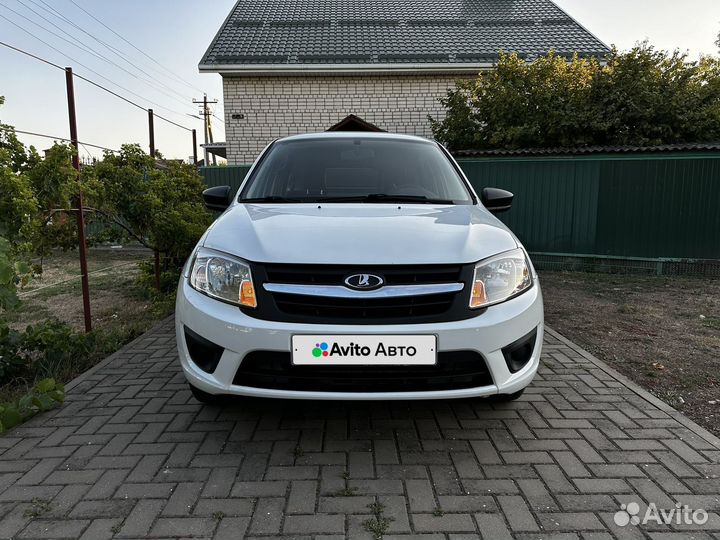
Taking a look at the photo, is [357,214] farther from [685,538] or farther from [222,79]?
[222,79]

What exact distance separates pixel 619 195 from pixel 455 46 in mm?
7098

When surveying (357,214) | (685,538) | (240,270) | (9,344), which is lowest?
(685,538)

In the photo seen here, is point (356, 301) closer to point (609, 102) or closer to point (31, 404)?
point (31, 404)

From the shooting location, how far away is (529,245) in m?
8.32

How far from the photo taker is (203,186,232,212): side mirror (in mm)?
3498

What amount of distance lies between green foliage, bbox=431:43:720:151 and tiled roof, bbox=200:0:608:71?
2.63m

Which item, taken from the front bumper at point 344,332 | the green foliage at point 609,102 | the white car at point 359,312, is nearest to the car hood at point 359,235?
the white car at point 359,312

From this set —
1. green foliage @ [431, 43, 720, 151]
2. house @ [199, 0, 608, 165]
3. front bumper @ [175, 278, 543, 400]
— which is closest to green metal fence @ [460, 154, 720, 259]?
green foliage @ [431, 43, 720, 151]

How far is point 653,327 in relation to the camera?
15.9ft

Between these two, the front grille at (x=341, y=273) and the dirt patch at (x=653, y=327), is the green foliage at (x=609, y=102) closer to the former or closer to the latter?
the dirt patch at (x=653, y=327)

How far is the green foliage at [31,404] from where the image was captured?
2.71m

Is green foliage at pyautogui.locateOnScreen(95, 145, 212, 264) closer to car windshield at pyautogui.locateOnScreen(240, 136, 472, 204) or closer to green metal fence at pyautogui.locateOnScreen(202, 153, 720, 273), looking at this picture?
car windshield at pyautogui.locateOnScreen(240, 136, 472, 204)

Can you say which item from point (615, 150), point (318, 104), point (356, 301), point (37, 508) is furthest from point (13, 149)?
point (318, 104)

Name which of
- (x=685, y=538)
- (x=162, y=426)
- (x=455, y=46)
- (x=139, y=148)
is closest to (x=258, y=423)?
(x=162, y=426)
